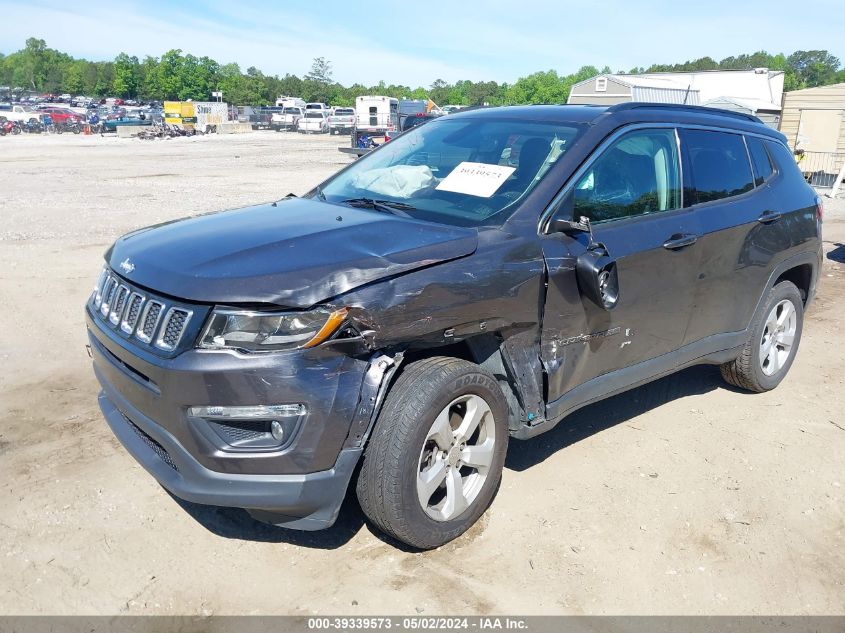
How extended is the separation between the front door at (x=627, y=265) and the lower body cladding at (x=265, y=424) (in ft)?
3.39

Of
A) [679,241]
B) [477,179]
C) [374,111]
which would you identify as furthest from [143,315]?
[374,111]

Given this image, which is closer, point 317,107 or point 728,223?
point 728,223

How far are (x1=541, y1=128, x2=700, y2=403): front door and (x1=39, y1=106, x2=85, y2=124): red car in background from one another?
54.1 meters

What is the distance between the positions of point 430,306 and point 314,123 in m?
52.6

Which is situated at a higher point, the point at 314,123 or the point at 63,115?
the point at 314,123

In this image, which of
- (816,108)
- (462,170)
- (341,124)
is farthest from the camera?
(341,124)

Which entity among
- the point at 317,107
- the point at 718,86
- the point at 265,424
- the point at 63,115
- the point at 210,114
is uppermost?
the point at 317,107

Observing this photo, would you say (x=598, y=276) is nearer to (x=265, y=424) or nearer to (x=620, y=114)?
(x=620, y=114)

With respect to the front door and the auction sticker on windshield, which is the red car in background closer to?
the auction sticker on windshield

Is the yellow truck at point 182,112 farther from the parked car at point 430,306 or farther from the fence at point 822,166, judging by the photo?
the parked car at point 430,306

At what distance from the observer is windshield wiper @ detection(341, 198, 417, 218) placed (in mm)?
3639

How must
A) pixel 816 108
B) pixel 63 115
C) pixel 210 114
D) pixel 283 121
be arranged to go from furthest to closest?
1. pixel 283 121
2. pixel 210 114
3. pixel 63 115
4. pixel 816 108

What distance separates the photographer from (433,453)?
317cm

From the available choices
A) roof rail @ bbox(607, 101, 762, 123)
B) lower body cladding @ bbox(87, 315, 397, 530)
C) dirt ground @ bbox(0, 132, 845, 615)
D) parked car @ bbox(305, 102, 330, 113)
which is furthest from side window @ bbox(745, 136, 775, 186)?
parked car @ bbox(305, 102, 330, 113)
